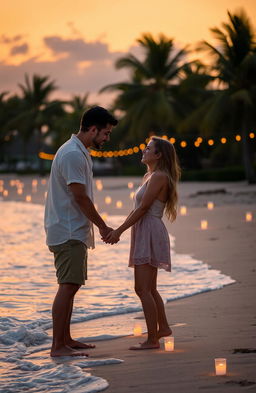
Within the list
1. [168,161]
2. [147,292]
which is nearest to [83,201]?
[168,161]

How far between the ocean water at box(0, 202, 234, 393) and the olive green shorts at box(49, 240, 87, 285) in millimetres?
543

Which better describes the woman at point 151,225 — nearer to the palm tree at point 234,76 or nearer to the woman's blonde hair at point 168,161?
the woman's blonde hair at point 168,161

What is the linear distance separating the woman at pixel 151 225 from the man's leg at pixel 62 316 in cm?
48

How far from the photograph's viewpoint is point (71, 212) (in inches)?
210

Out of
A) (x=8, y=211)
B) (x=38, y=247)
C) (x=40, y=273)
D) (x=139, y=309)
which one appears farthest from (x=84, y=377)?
(x=8, y=211)

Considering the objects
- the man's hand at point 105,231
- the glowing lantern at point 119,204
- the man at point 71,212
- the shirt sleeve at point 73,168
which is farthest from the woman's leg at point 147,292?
the glowing lantern at point 119,204

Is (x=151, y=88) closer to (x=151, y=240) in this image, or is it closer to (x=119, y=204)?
(x=119, y=204)

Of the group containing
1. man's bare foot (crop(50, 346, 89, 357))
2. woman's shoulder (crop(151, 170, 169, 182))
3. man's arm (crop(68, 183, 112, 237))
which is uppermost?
woman's shoulder (crop(151, 170, 169, 182))

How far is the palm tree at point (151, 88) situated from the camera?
46031 mm

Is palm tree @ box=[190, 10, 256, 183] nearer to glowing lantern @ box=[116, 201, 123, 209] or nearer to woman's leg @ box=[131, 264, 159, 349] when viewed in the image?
glowing lantern @ box=[116, 201, 123, 209]

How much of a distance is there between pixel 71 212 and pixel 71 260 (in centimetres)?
32

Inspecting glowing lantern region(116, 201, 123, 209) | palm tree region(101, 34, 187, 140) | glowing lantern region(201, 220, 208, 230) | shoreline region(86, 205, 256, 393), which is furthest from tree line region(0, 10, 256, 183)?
shoreline region(86, 205, 256, 393)

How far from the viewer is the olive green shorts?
5.31 m

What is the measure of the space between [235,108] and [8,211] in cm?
1404
